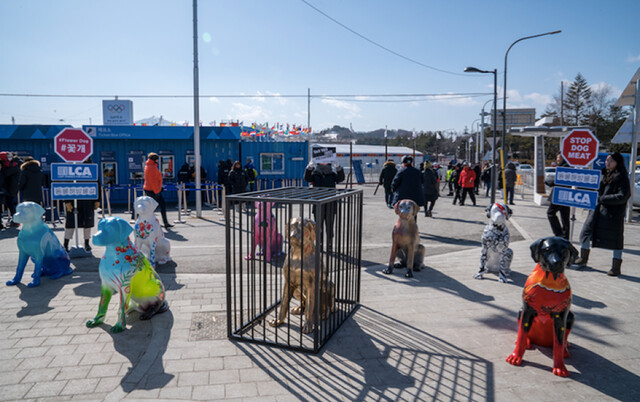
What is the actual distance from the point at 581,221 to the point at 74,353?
1338 cm

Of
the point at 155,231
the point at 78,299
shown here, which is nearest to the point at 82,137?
the point at 155,231

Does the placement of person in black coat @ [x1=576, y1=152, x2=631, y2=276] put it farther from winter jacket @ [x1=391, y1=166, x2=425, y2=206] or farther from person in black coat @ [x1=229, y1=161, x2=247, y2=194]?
person in black coat @ [x1=229, y1=161, x2=247, y2=194]

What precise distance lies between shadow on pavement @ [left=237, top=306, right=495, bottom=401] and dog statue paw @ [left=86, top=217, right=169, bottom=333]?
4.49 ft

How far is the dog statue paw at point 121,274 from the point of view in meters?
4.65

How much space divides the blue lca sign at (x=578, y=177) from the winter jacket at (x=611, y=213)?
1.77 feet

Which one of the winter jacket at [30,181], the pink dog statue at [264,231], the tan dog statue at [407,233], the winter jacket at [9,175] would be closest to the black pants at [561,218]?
the tan dog statue at [407,233]

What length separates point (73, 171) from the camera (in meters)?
7.88

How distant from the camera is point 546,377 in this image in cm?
377

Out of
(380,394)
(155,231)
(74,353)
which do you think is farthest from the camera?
(155,231)

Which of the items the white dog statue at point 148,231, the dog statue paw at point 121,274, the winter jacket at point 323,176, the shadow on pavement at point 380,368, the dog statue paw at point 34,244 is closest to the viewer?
the shadow on pavement at point 380,368

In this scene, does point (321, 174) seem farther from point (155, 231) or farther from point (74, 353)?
point (74, 353)

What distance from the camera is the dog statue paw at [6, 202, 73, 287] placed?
241 inches

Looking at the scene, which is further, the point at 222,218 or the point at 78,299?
the point at 222,218

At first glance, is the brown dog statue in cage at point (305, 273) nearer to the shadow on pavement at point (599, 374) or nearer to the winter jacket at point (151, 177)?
the shadow on pavement at point (599, 374)
